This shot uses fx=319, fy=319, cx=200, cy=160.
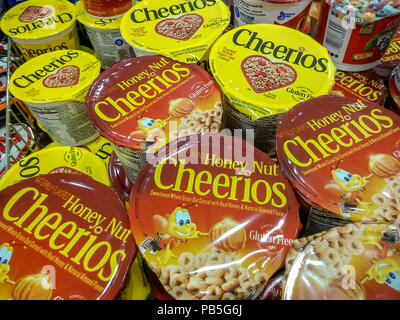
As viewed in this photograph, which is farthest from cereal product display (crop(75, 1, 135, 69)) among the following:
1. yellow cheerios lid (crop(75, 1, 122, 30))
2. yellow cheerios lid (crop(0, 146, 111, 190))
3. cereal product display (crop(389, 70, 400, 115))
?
cereal product display (crop(389, 70, 400, 115))

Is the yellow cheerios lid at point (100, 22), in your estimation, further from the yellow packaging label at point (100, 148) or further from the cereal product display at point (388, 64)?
the cereal product display at point (388, 64)

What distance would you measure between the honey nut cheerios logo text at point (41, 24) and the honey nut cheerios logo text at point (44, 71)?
0.20 m

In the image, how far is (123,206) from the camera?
0.92 m

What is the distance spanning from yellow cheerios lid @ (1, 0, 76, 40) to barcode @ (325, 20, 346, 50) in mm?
1138

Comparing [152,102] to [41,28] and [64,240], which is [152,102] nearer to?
[64,240]

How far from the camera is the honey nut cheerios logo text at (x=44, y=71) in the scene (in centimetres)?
130

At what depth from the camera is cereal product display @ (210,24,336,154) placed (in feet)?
3.35

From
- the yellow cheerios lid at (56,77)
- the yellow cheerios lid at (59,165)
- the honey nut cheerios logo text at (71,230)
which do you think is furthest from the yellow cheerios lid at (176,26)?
the honey nut cheerios logo text at (71,230)

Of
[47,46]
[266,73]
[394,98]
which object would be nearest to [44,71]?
[47,46]

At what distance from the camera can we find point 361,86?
1275 millimetres

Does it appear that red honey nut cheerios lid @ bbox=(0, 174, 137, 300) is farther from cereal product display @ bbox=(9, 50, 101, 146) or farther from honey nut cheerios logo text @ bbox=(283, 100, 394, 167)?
honey nut cheerios logo text @ bbox=(283, 100, 394, 167)

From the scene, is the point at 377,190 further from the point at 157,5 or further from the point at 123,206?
the point at 157,5

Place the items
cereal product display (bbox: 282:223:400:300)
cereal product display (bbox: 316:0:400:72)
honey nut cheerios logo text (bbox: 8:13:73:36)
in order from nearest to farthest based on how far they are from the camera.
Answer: cereal product display (bbox: 282:223:400:300), cereal product display (bbox: 316:0:400:72), honey nut cheerios logo text (bbox: 8:13:73:36)
